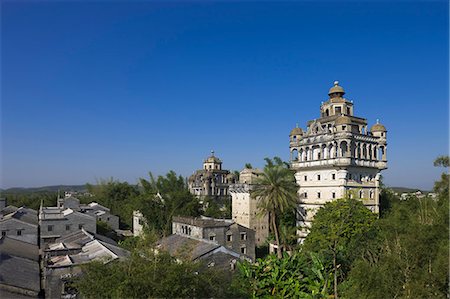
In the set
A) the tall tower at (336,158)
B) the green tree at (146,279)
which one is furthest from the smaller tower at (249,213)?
the green tree at (146,279)

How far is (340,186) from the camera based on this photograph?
2683 centimetres

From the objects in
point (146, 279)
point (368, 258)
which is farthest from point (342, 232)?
point (146, 279)

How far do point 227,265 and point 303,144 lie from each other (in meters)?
14.6

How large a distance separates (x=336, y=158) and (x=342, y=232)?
6.92 m

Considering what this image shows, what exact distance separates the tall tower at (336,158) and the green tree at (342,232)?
3500 mm

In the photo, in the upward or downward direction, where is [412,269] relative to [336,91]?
downward

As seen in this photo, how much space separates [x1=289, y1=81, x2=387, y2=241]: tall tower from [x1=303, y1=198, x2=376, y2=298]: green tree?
3.50 m

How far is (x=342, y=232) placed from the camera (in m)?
21.7

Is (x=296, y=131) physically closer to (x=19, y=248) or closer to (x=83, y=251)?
(x=83, y=251)

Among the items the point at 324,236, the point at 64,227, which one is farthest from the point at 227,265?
the point at 64,227

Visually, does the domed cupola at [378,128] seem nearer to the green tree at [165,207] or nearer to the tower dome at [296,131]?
the tower dome at [296,131]

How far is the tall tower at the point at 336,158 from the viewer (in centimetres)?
2689

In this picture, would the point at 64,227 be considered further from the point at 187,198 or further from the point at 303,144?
the point at 303,144

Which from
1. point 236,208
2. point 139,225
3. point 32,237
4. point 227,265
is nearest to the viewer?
point 227,265
